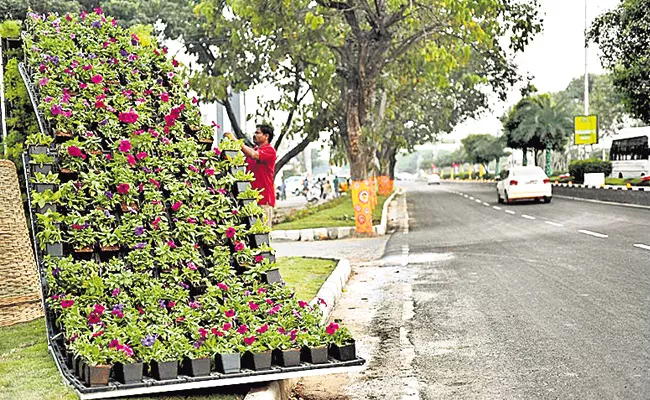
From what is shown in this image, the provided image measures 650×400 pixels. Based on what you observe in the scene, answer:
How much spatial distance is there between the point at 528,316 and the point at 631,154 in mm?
42260

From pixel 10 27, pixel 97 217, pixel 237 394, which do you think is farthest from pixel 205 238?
pixel 10 27

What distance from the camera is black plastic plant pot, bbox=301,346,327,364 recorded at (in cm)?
592

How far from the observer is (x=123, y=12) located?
35.4 metres

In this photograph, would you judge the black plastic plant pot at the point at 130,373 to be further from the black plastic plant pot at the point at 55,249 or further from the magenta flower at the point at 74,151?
the magenta flower at the point at 74,151

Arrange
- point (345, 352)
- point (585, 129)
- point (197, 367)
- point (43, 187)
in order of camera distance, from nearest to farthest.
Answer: point (197, 367) → point (345, 352) → point (43, 187) → point (585, 129)

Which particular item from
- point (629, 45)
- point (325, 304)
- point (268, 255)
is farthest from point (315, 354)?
point (629, 45)

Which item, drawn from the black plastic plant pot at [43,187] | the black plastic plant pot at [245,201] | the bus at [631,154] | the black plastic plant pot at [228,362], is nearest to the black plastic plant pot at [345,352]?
the black plastic plant pot at [228,362]

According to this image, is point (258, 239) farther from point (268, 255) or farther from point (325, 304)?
point (325, 304)

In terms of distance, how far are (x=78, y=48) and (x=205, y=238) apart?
3.22 metres

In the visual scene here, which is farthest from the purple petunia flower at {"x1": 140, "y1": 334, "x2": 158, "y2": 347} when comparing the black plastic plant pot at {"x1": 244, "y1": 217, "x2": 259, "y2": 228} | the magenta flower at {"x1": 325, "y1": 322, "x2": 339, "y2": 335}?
the black plastic plant pot at {"x1": 244, "y1": 217, "x2": 259, "y2": 228}

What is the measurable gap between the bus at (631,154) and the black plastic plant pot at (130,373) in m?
43.7

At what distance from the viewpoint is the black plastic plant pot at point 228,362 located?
18.5 feet

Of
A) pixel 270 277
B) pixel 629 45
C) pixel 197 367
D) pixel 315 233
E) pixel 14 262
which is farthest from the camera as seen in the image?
pixel 629 45

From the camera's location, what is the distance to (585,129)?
4859cm
